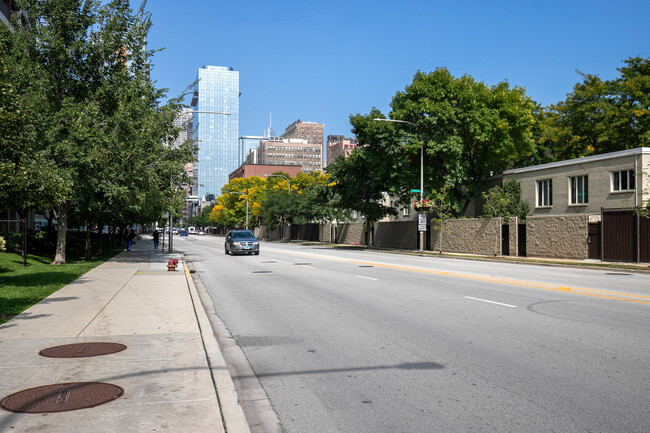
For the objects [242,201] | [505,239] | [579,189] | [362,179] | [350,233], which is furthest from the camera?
[242,201]

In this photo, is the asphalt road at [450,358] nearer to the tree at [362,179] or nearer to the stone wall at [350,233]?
the tree at [362,179]

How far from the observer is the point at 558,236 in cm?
3125

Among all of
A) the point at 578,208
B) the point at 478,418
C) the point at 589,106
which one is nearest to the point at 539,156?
the point at 589,106

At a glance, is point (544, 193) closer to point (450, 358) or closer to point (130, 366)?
point (450, 358)

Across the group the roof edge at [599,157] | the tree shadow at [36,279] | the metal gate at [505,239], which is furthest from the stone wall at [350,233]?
the tree shadow at [36,279]

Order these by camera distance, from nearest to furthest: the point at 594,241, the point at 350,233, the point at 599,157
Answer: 1. the point at 594,241
2. the point at 599,157
3. the point at 350,233

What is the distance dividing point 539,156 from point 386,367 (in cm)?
5016

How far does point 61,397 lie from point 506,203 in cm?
3512

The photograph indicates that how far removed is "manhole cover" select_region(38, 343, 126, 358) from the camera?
6.66 m

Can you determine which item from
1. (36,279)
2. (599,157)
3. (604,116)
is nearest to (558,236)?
(599,157)

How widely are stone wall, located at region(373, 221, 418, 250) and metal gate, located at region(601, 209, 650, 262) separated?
62.9 feet

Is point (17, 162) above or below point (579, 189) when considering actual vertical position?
below

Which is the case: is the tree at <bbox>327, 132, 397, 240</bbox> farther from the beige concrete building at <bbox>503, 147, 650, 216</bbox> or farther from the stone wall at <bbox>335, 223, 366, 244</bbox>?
the beige concrete building at <bbox>503, 147, 650, 216</bbox>

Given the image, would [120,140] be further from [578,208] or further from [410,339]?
[578,208]
